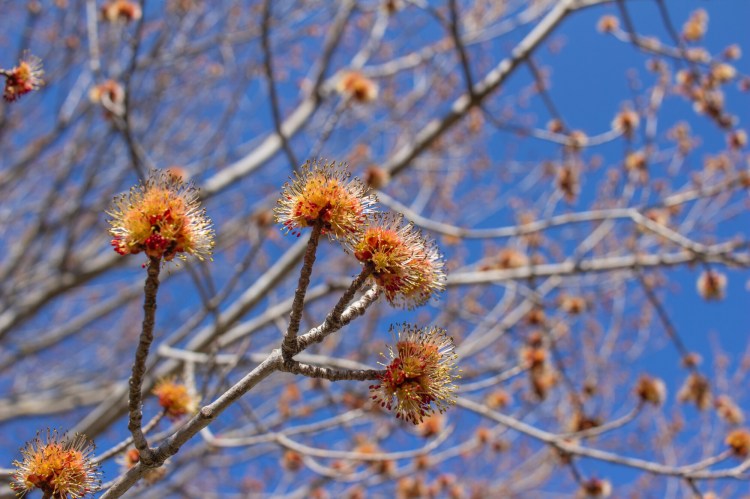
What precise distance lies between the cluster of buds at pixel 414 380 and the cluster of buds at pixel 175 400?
73 centimetres

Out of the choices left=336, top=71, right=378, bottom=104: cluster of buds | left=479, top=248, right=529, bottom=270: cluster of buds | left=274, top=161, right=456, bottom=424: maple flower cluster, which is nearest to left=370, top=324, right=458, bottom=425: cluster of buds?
left=274, top=161, right=456, bottom=424: maple flower cluster

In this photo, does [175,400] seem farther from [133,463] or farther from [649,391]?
[649,391]

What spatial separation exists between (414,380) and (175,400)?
2.81 ft

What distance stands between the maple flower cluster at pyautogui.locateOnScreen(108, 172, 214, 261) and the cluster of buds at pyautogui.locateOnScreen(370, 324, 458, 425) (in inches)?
20.5

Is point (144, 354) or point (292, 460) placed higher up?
point (292, 460)

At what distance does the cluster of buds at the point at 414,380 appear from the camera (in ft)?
4.66

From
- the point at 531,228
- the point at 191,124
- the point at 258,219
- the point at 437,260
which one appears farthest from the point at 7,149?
the point at 437,260

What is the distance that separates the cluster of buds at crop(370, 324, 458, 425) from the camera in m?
1.42

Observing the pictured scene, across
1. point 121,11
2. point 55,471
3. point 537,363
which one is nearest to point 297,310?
point 55,471

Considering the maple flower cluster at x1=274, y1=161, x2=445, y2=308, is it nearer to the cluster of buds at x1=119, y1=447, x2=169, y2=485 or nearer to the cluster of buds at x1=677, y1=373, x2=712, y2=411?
the cluster of buds at x1=119, y1=447, x2=169, y2=485

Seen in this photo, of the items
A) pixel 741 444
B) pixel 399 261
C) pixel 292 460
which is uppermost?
pixel 292 460

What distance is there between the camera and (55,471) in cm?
139

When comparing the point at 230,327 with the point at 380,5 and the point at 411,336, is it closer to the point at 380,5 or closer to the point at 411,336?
the point at 411,336

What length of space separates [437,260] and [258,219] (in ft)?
9.56
